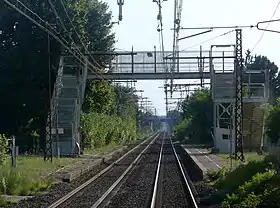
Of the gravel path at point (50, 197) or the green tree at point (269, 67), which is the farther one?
the green tree at point (269, 67)

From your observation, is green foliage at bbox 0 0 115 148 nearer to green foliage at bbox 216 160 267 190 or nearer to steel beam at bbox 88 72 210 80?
steel beam at bbox 88 72 210 80

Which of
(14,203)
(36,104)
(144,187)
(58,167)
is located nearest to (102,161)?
(36,104)

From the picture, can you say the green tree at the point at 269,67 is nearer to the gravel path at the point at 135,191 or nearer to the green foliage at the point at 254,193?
the gravel path at the point at 135,191

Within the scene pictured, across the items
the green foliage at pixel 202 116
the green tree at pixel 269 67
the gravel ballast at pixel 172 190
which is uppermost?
the green tree at pixel 269 67

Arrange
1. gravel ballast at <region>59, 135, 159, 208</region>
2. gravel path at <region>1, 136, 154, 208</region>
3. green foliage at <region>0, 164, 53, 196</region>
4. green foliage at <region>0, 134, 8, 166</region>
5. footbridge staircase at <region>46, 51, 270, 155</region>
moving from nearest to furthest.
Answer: gravel path at <region>1, 136, 154, 208</region> < gravel ballast at <region>59, 135, 159, 208</region> < green foliage at <region>0, 164, 53, 196</region> < green foliage at <region>0, 134, 8, 166</region> < footbridge staircase at <region>46, 51, 270, 155</region>

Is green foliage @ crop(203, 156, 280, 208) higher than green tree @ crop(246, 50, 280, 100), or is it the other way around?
green tree @ crop(246, 50, 280, 100)

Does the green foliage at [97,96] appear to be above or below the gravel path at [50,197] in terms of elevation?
above

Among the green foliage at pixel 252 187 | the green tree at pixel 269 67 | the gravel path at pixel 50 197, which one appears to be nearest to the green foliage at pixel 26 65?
the gravel path at pixel 50 197

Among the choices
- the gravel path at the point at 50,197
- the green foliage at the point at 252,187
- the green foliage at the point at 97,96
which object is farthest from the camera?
the green foliage at the point at 97,96

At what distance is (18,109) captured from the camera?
4859 cm

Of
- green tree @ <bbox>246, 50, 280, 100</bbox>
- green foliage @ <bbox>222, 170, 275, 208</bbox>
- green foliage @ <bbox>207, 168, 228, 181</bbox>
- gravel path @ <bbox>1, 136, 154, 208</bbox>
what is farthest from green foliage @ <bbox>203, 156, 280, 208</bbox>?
green tree @ <bbox>246, 50, 280, 100</bbox>

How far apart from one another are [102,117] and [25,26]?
1814 cm

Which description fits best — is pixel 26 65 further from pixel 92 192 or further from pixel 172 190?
pixel 172 190

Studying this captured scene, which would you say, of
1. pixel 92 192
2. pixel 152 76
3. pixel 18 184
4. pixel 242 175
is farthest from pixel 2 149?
pixel 152 76
